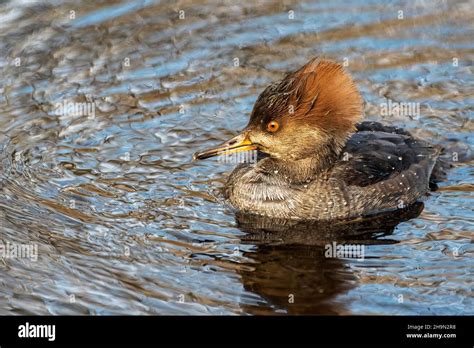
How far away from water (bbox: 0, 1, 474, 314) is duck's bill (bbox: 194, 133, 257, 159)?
583 mm

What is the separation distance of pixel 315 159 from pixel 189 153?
1.74 metres

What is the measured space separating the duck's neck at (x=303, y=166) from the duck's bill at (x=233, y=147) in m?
0.44

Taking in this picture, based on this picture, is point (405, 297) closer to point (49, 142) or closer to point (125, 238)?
point (125, 238)

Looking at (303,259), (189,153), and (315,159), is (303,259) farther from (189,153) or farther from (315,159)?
(189,153)

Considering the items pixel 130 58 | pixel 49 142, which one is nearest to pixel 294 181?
pixel 49 142

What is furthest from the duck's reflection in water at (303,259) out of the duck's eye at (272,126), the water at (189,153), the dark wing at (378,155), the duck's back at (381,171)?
the duck's eye at (272,126)

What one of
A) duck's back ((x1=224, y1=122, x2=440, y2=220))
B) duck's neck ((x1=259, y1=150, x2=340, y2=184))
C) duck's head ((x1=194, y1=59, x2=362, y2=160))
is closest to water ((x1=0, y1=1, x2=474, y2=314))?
duck's back ((x1=224, y1=122, x2=440, y2=220))

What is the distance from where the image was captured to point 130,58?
507 inches

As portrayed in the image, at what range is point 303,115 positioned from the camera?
980 centimetres

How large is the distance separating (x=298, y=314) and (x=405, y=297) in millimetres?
986

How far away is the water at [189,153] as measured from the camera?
27.3 feet

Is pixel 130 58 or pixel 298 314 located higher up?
pixel 130 58

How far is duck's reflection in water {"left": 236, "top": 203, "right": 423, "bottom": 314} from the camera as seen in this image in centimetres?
827

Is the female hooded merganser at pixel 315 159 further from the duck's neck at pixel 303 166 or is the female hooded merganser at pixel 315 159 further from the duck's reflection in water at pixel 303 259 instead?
the duck's reflection in water at pixel 303 259
